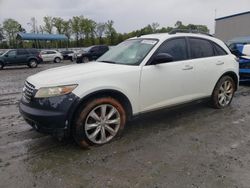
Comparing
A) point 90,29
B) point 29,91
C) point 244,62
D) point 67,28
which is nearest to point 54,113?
point 29,91

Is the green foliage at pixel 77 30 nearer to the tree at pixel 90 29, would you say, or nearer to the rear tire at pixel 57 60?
the tree at pixel 90 29

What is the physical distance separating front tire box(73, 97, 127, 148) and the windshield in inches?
33.2

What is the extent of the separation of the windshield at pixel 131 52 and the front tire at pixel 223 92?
6.20ft

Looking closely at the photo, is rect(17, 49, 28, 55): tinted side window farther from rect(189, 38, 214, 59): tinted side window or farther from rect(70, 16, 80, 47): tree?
rect(70, 16, 80, 47): tree

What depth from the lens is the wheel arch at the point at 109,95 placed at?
3.51 metres

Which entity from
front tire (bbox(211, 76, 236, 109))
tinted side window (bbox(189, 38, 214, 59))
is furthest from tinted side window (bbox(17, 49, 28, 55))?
front tire (bbox(211, 76, 236, 109))

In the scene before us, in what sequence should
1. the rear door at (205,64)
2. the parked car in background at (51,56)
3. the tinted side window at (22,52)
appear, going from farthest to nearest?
the parked car in background at (51,56) → the tinted side window at (22,52) → the rear door at (205,64)

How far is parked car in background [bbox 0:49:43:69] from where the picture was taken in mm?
19750

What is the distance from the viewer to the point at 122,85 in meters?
3.83

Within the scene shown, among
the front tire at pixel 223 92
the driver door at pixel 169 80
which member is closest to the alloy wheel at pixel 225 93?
the front tire at pixel 223 92

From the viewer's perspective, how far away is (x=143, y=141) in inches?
156

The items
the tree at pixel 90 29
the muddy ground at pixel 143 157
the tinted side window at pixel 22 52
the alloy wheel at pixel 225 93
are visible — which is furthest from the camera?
the tree at pixel 90 29

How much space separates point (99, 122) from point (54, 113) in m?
0.70

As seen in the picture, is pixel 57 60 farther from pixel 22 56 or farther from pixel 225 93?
pixel 225 93
